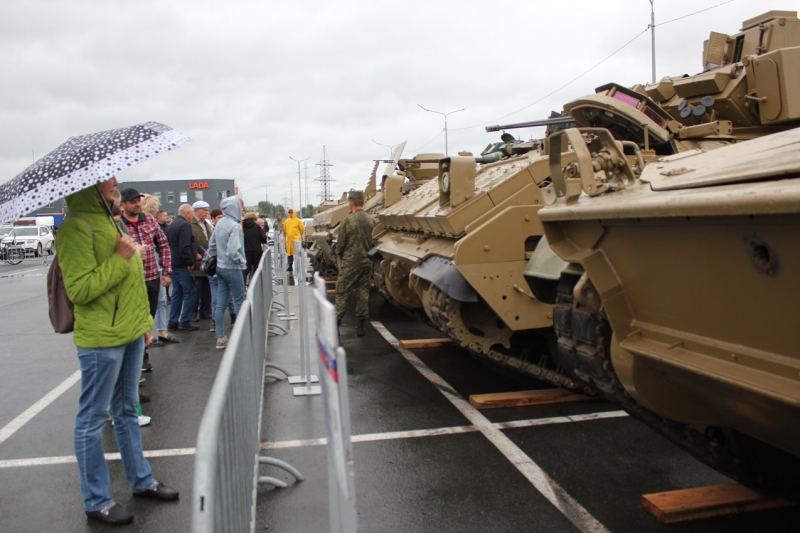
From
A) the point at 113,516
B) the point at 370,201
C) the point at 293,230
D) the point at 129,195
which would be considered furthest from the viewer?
the point at 293,230

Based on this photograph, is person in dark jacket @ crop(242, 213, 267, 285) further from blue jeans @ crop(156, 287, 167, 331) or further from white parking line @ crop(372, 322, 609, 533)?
white parking line @ crop(372, 322, 609, 533)

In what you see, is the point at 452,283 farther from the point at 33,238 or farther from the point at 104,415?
the point at 33,238

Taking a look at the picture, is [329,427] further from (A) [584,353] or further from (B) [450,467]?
(B) [450,467]

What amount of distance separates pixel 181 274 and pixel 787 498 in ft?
25.1

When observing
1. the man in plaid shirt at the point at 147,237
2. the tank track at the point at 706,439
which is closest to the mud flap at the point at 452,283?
the tank track at the point at 706,439

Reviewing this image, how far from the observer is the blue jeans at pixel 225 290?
25.6 feet

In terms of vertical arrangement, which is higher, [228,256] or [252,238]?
[252,238]

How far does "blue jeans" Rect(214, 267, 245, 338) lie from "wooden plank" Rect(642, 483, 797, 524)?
17.4ft

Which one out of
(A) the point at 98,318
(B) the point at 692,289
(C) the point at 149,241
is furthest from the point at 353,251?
(B) the point at 692,289

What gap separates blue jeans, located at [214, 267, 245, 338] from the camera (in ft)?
25.6

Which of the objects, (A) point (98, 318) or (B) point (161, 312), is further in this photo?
(B) point (161, 312)

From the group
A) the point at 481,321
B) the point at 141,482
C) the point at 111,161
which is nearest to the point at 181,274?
the point at 481,321

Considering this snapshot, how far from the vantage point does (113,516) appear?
3656mm

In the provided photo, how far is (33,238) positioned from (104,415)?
31.9 meters
